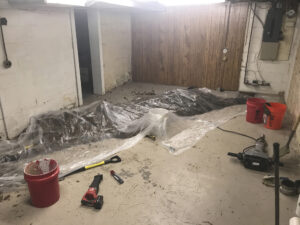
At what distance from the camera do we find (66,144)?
9.00 ft

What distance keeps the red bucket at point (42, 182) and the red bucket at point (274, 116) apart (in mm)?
2674

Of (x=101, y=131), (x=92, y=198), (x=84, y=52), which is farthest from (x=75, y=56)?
(x=92, y=198)

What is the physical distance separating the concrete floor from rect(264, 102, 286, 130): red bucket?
631 mm

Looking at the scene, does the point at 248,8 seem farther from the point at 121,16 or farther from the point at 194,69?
the point at 121,16

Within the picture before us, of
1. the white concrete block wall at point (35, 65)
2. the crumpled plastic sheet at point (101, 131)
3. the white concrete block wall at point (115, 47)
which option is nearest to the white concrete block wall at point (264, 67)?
the crumpled plastic sheet at point (101, 131)

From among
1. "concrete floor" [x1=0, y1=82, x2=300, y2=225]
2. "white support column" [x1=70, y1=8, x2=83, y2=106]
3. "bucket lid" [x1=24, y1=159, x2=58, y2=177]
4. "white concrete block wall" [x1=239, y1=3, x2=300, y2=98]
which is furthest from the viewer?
"white concrete block wall" [x1=239, y1=3, x2=300, y2=98]

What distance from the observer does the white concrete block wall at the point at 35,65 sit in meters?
2.80

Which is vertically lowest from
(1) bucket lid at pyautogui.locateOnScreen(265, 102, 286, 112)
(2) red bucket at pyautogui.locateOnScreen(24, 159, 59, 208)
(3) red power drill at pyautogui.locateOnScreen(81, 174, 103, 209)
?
(3) red power drill at pyautogui.locateOnScreen(81, 174, 103, 209)

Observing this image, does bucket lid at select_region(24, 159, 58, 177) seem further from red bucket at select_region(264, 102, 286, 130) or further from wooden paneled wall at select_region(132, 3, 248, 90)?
wooden paneled wall at select_region(132, 3, 248, 90)

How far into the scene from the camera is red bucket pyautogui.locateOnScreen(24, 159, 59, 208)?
1.81m

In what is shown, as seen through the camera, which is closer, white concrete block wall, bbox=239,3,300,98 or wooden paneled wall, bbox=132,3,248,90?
white concrete block wall, bbox=239,3,300,98

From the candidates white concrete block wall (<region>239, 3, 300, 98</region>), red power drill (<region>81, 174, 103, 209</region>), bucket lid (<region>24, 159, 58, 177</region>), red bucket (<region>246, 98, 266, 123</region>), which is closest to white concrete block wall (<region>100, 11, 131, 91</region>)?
white concrete block wall (<region>239, 3, 300, 98</region>)

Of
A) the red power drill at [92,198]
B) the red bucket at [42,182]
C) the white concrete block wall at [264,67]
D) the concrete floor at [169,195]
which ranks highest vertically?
the white concrete block wall at [264,67]

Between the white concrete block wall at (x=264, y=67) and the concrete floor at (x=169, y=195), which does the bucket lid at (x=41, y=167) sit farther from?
the white concrete block wall at (x=264, y=67)
